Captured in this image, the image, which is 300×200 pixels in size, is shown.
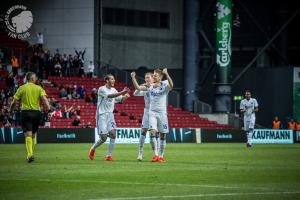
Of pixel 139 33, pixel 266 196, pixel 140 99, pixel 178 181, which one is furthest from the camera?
pixel 139 33

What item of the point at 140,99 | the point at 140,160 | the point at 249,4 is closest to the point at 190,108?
the point at 140,99

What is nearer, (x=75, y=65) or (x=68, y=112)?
(x=68, y=112)

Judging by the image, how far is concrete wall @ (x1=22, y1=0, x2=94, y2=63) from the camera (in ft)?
194

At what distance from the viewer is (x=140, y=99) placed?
58.0m

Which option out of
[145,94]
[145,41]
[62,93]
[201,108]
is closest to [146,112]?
[145,94]

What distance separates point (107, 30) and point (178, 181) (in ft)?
146

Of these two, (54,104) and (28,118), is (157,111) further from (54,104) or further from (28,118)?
(54,104)

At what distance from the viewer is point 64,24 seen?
5953cm

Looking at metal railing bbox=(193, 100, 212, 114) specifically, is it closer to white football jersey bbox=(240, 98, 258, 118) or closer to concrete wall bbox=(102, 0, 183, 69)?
concrete wall bbox=(102, 0, 183, 69)

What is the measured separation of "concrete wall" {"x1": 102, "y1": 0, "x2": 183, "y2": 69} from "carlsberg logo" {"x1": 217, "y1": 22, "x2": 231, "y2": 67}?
27.2 ft

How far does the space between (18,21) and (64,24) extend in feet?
10.3

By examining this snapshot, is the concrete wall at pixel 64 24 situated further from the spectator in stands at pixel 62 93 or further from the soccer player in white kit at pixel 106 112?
the soccer player in white kit at pixel 106 112

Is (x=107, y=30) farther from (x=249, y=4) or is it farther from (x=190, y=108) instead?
(x=249, y=4)

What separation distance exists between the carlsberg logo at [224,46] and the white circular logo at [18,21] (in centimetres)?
1246
